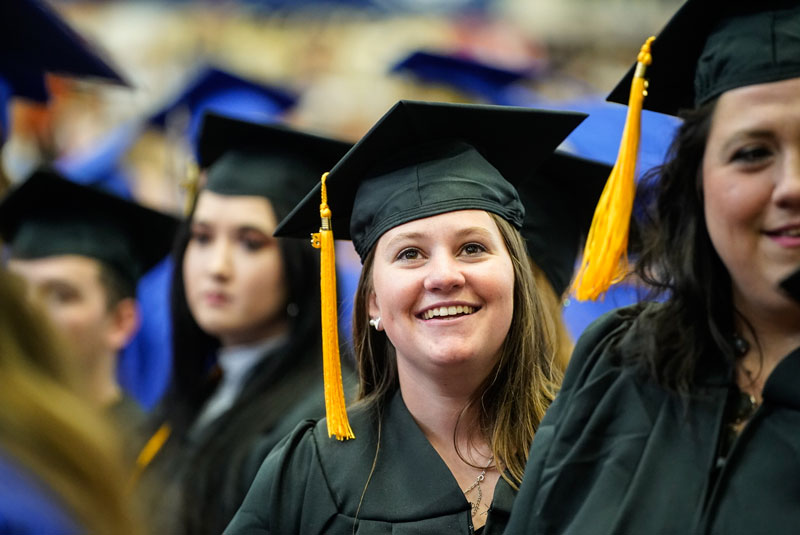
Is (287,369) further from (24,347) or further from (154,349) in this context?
(24,347)

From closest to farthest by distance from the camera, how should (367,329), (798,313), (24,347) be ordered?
(24,347) < (798,313) < (367,329)

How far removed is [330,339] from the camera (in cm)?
252

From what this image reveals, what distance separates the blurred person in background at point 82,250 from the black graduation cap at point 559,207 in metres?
1.99

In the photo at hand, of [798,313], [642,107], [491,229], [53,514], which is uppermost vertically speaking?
[642,107]

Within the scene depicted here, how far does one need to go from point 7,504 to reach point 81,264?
3.34m

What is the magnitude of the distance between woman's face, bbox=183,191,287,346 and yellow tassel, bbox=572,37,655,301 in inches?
73.0

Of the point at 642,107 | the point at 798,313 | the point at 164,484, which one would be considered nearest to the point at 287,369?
the point at 164,484

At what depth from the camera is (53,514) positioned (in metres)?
1.17

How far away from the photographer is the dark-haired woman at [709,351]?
5.42 ft

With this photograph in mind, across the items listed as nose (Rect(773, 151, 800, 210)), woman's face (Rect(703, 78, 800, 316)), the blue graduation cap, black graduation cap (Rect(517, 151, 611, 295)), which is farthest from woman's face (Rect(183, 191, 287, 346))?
nose (Rect(773, 151, 800, 210))

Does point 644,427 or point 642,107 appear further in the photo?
point 642,107

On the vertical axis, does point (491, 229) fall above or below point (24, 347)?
above

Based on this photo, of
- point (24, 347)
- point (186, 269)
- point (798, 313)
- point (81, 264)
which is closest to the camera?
point (24, 347)

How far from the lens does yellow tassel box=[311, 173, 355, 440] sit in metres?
2.44
